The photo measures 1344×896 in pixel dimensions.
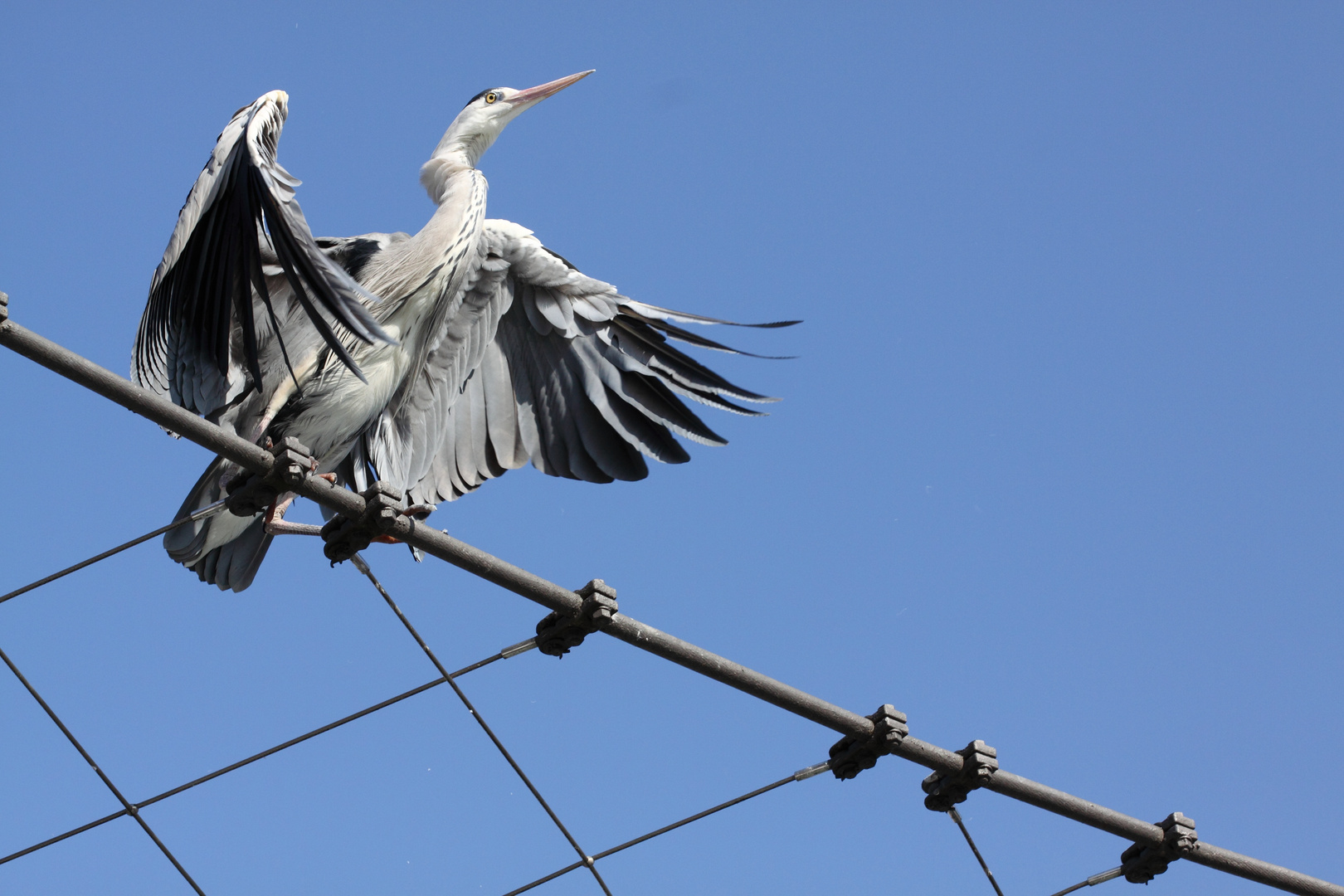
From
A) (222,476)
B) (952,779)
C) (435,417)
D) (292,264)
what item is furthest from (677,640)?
(435,417)

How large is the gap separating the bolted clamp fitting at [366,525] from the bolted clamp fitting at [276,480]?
19 centimetres

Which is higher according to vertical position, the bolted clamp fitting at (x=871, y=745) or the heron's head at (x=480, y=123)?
the heron's head at (x=480, y=123)

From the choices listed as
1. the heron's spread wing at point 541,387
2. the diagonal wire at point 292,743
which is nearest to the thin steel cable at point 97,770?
the diagonal wire at point 292,743

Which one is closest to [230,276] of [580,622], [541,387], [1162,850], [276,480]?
[276,480]

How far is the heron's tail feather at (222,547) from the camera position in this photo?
6.64 m

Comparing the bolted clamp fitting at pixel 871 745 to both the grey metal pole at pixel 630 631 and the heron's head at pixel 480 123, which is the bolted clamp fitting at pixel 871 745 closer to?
the grey metal pole at pixel 630 631

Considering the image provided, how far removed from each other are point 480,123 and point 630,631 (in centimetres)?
451

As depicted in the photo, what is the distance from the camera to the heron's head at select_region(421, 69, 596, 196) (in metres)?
8.02

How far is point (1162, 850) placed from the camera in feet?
16.8

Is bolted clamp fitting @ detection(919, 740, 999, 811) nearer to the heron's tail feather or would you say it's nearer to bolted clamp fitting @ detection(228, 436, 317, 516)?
bolted clamp fitting @ detection(228, 436, 317, 516)

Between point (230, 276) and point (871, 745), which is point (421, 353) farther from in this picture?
point (871, 745)

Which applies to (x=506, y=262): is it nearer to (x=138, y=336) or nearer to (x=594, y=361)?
(x=594, y=361)

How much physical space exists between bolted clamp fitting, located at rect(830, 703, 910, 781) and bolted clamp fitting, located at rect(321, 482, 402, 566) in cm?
169

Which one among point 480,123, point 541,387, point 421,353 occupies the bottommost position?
point 421,353
